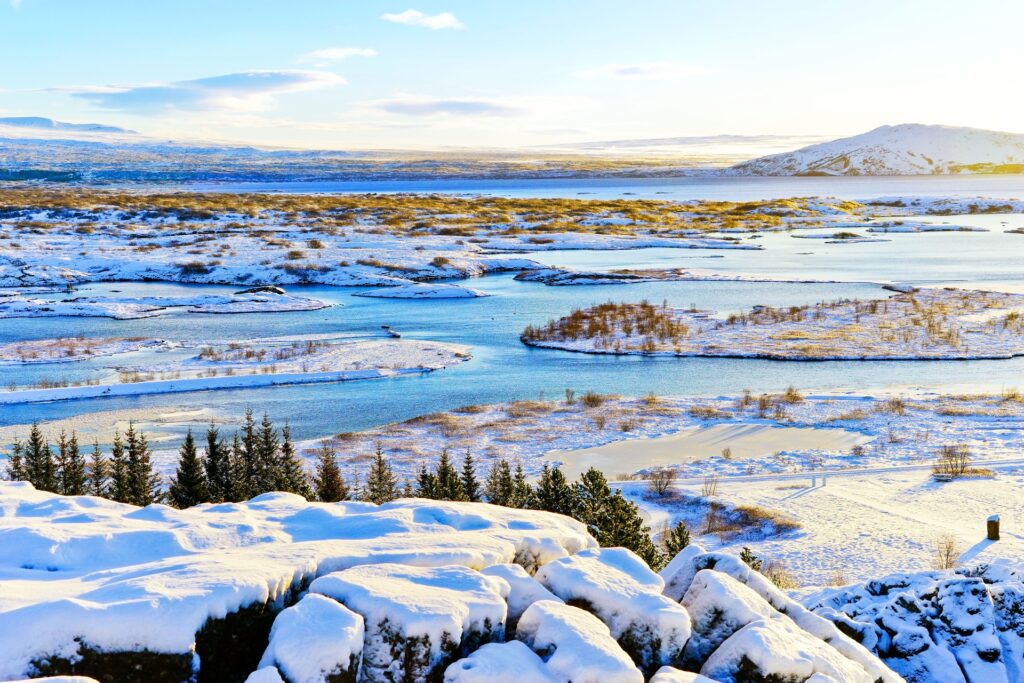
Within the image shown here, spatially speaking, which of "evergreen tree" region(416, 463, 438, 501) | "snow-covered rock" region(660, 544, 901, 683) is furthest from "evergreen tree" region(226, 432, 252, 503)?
"snow-covered rock" region(660, 544, 901, 683)

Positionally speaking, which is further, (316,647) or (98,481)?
(98,481)

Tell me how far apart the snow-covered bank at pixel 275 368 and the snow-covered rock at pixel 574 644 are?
3216 cm

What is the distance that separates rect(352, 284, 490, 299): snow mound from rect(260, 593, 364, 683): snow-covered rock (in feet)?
190

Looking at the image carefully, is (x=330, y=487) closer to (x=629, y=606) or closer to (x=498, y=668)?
(x=629, y=606)

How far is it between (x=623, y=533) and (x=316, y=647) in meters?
8.81

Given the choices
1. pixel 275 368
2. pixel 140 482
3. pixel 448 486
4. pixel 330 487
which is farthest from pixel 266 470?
pixel 275 368

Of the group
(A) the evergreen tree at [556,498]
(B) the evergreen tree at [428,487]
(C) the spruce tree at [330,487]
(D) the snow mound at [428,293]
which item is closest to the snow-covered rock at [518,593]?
(A) the evergreen tree at [556,498]

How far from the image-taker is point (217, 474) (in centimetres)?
2338

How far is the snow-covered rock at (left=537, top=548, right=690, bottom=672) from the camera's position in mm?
9625

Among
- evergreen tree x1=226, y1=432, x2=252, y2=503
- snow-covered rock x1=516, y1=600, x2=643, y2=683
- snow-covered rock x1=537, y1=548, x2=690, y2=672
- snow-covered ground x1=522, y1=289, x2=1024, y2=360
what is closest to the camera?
snow-covered rock x1=516, y1=600, x2=643, y2=683

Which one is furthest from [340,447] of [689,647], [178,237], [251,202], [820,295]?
[251,202]

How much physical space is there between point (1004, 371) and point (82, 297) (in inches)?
2268

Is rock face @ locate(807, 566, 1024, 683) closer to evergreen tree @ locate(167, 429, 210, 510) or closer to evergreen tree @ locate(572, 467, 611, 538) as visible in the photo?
evergreen tree @ locate(572, 467, 611, 538)

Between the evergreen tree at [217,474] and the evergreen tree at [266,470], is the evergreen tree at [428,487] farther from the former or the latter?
the evergreen tree at [217,474]
